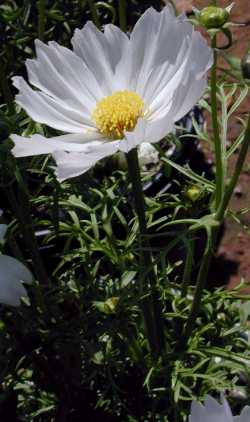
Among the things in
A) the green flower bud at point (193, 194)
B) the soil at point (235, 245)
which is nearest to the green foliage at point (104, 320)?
the green flower bud at point (193, 194)

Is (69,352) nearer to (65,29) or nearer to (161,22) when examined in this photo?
(161,22)

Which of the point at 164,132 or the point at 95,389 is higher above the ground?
the point at 164,132

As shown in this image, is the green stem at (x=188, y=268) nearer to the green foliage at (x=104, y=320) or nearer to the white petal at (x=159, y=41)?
the green foliage at (x=104, y=320)

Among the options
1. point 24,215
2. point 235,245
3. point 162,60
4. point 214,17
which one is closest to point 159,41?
point 162,60

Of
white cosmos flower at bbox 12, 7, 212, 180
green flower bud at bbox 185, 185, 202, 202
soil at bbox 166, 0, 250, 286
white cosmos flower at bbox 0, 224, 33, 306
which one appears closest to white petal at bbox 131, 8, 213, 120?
white cosmos flower at bbox 12, 7, 212, 180

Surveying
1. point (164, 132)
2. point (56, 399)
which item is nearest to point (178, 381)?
point (56, 399)

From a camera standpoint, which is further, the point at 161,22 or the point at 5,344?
the point at 5,344

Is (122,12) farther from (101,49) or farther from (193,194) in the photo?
(193,194)

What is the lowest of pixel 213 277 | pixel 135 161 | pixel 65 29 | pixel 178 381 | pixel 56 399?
pixel 213 277
